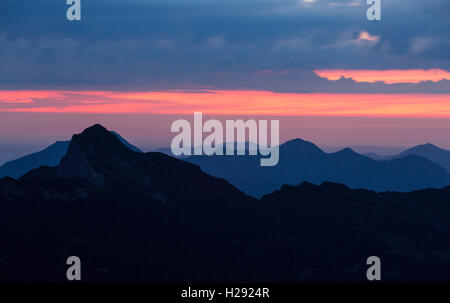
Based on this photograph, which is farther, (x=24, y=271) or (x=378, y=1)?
(x=24, y=271)
